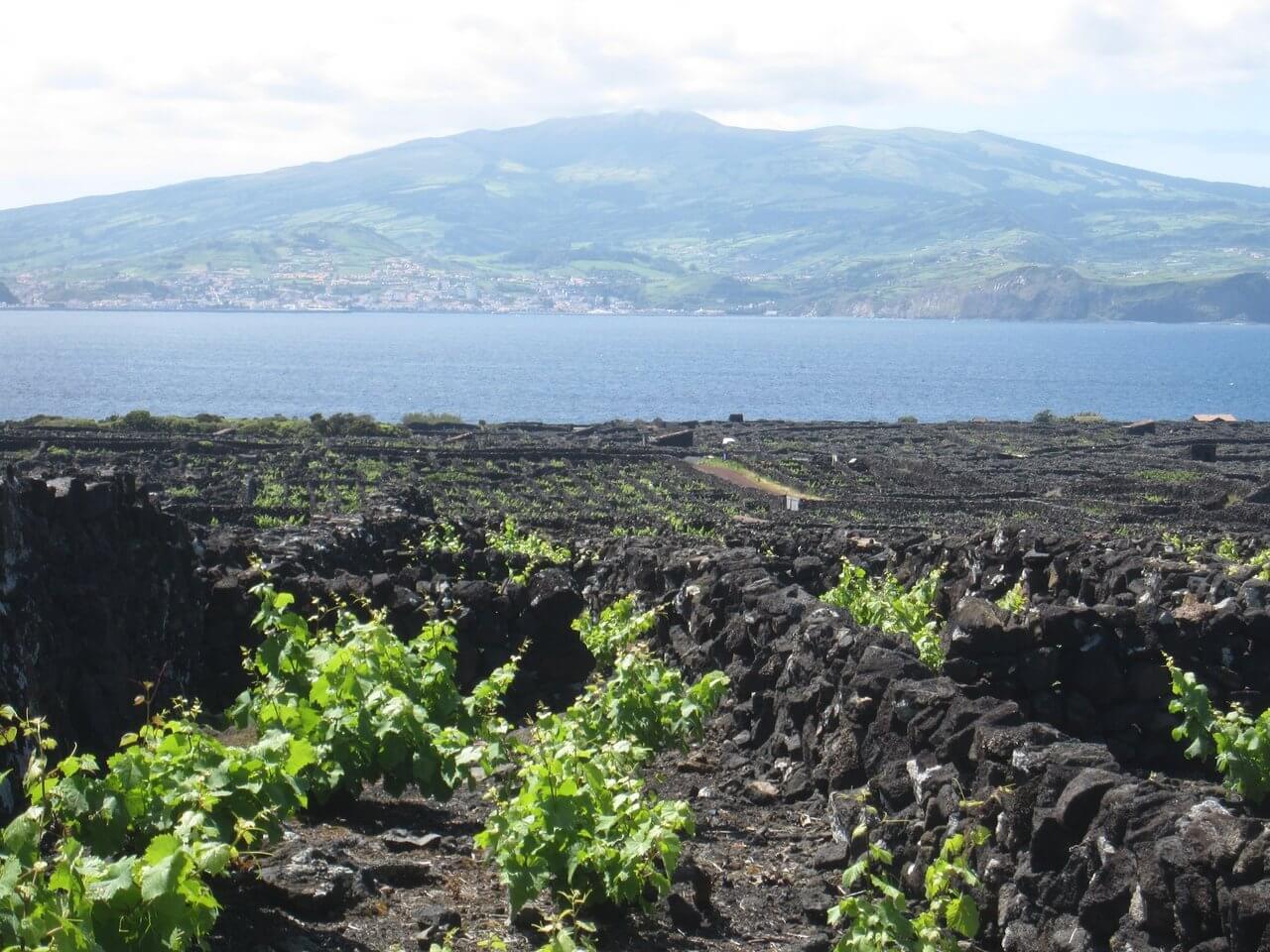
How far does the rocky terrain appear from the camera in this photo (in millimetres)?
9016

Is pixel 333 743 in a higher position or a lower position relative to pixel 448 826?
higher

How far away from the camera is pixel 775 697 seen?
50.4 ft

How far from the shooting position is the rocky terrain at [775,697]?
902 centimetres

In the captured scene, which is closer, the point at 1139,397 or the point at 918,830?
the point at 918,830

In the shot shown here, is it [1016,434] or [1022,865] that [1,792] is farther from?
[1016,434]

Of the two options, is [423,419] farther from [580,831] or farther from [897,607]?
[580,831]

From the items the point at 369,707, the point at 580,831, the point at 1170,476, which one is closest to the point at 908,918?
the point at 580,831

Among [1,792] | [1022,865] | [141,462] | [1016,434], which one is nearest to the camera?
[1022,865]

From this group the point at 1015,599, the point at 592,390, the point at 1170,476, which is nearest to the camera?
the point at 1015,599

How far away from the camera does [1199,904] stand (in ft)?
26.6

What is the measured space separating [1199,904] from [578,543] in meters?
22.4

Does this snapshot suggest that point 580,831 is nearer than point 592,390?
Yes

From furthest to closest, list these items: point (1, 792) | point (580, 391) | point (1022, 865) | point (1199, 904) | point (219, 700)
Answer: point (580, 391) < point (219, 700) < point (1, 792) < point (1022, 865) < point (1199, 904)

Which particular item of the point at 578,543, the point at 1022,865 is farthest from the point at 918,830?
the point at 578,543
